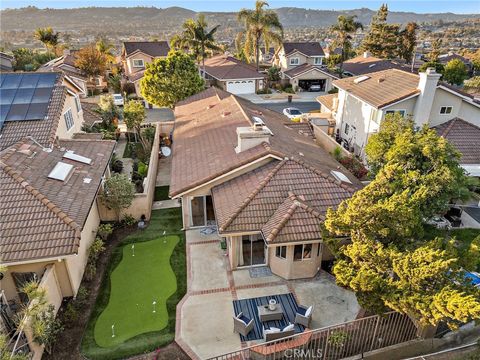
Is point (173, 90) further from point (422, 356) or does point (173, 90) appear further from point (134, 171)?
point (422, 356)

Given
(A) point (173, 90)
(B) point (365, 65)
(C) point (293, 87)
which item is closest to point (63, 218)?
(A) point (173, 90)

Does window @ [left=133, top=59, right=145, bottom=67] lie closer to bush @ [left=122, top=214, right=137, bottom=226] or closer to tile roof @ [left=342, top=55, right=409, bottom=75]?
tile roof @ [left=342, top=55, right=409, bottom=75]

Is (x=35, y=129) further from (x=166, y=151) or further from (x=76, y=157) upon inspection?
(x=166, y=151)

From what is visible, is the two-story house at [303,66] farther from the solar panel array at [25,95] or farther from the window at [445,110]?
the solar panel array at [25,95]

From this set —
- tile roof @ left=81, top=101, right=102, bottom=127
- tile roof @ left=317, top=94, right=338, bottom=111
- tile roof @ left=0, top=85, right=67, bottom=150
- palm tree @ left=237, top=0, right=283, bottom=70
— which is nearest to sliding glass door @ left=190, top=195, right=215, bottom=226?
tile roof @ left=0, top=85, right=67, bottom=150

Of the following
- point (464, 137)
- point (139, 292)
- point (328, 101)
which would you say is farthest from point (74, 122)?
point (464, 137)

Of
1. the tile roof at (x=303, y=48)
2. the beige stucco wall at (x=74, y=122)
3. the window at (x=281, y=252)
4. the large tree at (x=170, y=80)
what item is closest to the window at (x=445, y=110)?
the window at (x=281, y=252)
